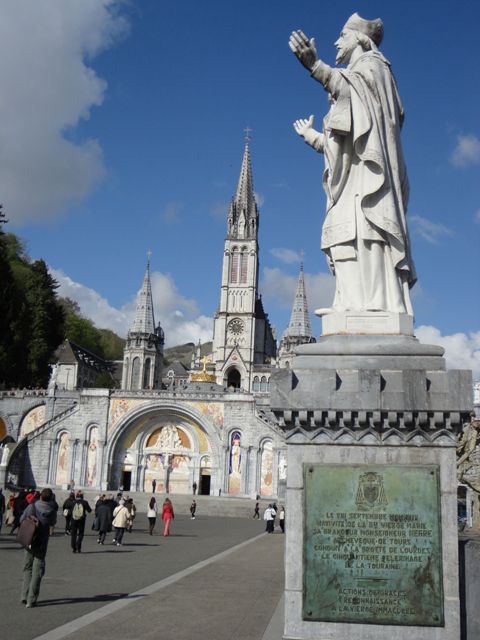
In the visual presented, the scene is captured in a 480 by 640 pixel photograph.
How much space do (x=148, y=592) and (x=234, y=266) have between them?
85486mm

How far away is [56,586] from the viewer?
34.0 ft

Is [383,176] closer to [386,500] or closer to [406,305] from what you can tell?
[406,305]

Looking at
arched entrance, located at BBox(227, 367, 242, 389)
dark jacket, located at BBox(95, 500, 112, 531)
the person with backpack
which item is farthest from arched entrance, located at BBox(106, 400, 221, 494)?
arched entrance, located at BBox(227, 367, 242, 389)

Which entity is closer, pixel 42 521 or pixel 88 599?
pixel 42 521

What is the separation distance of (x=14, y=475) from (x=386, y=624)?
1855 inches

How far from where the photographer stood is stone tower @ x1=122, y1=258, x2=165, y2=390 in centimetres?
7838

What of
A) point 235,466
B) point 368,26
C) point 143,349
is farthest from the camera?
point 143,349

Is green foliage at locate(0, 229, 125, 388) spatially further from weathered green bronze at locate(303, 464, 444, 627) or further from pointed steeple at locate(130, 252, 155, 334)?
weathered green bronze at locate(303, 464, 444, 627)

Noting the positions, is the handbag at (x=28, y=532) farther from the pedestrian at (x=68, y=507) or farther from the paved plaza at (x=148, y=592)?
the pedestrian at (x=68, y=507)

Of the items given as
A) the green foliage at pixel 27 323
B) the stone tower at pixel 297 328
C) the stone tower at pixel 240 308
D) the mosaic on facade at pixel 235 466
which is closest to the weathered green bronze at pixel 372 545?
the mosaic on facade at pixel 235 466

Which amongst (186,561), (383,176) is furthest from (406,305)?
(186,561)

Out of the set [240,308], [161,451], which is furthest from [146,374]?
[161,451]

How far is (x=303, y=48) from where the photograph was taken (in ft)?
20.1

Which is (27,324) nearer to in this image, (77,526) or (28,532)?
(77,526)
